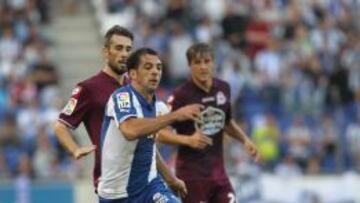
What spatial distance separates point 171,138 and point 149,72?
1.66m

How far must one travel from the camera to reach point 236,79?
903 inches

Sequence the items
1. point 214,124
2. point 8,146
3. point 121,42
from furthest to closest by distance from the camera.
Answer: point 8,146, point 214,124, point 121,42

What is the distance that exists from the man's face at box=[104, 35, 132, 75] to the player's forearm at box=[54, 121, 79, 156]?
0.75 m

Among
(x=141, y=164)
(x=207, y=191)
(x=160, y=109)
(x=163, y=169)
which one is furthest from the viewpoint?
(x=207, y=191)

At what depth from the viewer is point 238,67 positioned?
23.2 meters

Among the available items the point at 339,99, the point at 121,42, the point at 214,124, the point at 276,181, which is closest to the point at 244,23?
the point at 339,99

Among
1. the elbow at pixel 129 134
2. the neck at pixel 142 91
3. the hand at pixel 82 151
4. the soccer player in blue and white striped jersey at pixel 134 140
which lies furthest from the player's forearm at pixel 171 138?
the elbow at pixel 129 134

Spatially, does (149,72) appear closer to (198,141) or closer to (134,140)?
(134,140)

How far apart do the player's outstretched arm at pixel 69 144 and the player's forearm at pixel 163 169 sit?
1.87ft

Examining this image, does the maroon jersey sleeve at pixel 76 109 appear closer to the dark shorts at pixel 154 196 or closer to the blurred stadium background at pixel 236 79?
the dark shorts at pixel 154 196

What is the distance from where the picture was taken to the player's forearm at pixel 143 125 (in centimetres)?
999

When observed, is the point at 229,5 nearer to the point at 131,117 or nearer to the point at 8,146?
the point at 8,146

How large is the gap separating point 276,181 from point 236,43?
3.92 metres

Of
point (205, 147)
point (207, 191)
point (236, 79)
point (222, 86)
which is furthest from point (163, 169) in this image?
point (236, 79)
